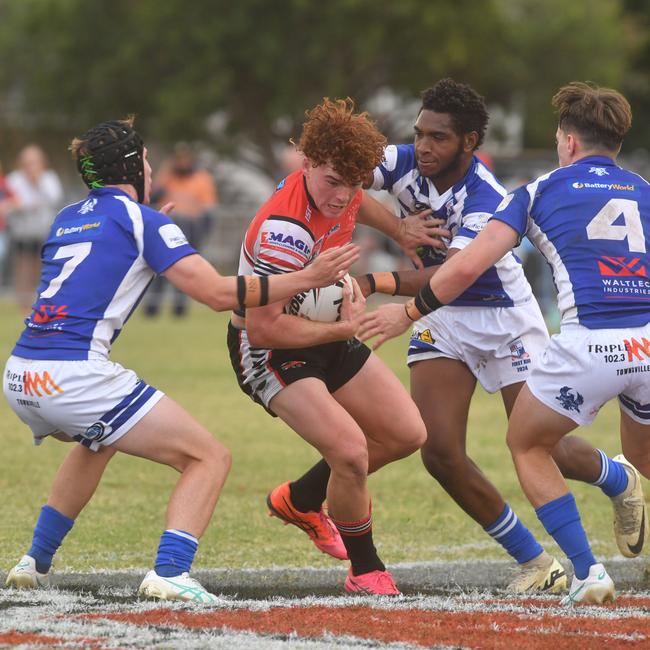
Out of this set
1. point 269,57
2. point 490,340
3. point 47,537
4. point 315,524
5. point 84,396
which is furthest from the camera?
point 269,57

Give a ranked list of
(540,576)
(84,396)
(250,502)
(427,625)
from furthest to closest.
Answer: (250,502)
(540,576)
(84,396)
(427,625)

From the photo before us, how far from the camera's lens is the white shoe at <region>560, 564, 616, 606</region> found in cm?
555

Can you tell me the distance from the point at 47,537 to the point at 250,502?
7.93ft

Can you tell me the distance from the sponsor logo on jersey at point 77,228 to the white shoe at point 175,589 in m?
1.40

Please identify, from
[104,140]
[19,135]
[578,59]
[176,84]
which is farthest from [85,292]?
[19,135]

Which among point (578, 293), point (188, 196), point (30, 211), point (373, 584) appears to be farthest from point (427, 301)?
point (30, 211)

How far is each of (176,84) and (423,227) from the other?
33.2m

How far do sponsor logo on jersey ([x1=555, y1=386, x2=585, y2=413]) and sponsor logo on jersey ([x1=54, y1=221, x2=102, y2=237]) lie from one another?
77.9 inches

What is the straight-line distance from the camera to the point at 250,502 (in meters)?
8.23

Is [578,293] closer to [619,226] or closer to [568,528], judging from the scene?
[619,226]

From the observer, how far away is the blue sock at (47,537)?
5934 millimetres

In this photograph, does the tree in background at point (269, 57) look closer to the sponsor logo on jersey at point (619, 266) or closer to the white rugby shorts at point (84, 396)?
the sponsor logo on jersey at point (619, 266)

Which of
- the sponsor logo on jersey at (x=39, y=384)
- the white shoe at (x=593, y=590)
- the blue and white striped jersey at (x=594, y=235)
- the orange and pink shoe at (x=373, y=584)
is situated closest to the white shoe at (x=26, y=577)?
the sponsor logo on jersey at (x=39, y=384)

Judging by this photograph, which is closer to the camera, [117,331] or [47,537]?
[117,331]
